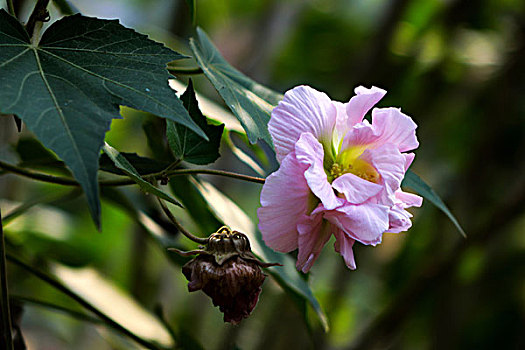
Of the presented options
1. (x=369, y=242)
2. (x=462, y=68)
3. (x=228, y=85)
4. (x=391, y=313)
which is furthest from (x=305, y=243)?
(x=462, y=68)

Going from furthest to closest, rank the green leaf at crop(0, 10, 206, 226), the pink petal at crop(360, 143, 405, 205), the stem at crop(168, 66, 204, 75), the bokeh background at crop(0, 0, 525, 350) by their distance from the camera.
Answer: the bokeh background at crop(0, 0, 525, 350) → the stem at crop(168, 66, 204, 75) → the pink petal at crop(360, 143, 405, 205) → the green leaf at crop(0, 10, 206, 226)

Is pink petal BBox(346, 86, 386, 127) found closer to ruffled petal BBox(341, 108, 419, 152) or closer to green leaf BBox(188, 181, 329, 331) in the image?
ruffled petal BBox(341, 108, 419, 152)

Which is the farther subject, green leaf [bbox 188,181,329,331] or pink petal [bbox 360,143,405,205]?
green leaf [bbox 188,181,329,331]

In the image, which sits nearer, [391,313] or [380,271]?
[391,313]

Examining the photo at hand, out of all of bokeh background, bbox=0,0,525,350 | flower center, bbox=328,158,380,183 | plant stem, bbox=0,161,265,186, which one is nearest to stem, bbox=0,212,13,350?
plant stem, bbox=0,161,265,186

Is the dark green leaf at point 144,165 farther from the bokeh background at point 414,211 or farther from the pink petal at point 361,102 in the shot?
the bokeh background at point 414,211

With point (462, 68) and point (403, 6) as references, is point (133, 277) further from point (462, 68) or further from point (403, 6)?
point (462, 68)

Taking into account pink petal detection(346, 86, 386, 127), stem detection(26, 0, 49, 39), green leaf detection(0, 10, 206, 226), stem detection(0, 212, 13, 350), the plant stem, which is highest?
stem detection(26, 0, 49, 39)

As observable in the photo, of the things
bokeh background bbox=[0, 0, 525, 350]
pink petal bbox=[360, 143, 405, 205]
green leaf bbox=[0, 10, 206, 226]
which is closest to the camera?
green leaf bbox=[0, 10, 206, 226]
